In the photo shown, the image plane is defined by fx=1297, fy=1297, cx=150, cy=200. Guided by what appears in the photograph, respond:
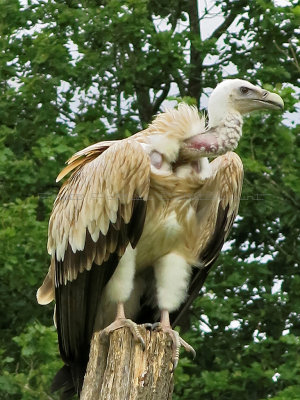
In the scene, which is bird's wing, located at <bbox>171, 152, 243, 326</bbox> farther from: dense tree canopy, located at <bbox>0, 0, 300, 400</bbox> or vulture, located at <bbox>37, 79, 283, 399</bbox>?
dense tree canopy, located at <bbox>0, 0, 300, 400</bbox>

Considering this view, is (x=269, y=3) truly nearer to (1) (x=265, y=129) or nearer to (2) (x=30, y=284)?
(1) (x=265, y=129)

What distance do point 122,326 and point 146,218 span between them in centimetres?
77

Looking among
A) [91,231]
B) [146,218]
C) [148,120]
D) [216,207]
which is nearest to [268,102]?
[216,207]

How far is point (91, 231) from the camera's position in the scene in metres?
7.37

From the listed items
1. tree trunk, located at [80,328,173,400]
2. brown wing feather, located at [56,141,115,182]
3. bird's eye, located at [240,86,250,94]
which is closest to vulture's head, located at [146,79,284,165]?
bird's eye, located at [240,86,250,94]

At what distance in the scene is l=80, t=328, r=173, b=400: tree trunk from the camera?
20.4 ft

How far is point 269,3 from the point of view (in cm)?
1332

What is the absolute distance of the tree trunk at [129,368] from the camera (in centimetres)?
622

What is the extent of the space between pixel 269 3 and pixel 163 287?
257 inches

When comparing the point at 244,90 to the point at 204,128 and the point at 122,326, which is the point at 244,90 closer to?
the point at 204,128

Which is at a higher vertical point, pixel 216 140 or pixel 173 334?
pixel 216 140

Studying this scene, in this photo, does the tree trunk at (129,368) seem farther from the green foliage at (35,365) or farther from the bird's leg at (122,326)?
the green foliage at (35,365)

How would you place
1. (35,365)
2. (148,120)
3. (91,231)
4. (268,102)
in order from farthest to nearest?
(148,120) < (35,365) < (268,102) < (91,231)

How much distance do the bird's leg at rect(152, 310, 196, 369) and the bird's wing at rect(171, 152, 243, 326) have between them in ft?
0.70
